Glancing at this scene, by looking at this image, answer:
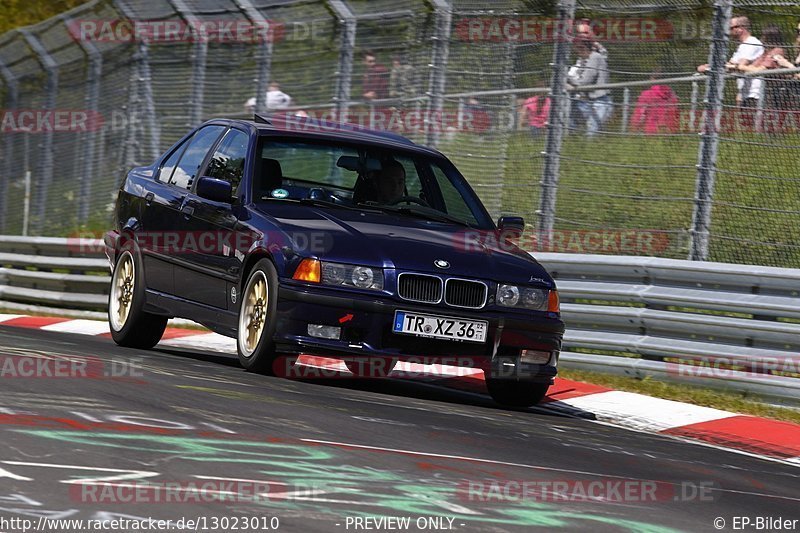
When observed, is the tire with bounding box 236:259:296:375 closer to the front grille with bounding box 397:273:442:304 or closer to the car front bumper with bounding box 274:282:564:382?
the car front bumper with bounding box 274:282:564:382

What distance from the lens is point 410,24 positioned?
46.6 feet

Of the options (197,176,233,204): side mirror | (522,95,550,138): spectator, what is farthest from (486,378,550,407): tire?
(522,95,550,138): spectator

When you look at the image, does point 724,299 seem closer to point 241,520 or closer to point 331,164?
point 331,164

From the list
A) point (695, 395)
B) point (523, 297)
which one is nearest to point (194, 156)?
point (523, 297)

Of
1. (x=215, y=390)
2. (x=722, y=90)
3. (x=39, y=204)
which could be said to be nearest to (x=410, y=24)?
(x=722, y=90)

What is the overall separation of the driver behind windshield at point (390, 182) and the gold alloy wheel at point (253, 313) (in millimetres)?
1146

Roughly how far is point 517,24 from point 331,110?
10.3ft

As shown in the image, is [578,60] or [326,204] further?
[578,60]

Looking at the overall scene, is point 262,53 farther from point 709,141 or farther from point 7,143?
point 7,143

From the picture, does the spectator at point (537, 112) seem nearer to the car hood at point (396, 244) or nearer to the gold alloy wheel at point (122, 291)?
the car hood at point (396, 244)

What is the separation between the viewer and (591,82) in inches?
470

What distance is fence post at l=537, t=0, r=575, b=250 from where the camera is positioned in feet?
39.6

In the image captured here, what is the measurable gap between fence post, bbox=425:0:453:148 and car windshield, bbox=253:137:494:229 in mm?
3701

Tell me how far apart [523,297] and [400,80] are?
6165 mm
